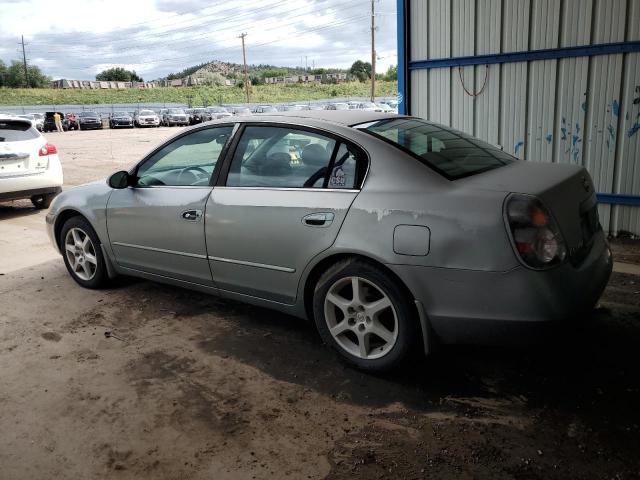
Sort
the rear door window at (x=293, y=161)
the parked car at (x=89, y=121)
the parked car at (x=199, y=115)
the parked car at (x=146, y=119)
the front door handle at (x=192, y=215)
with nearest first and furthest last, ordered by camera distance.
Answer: the rear door window at (x=293, y=161), the front door handle at (x=192, y=215), the parked car at (x=89, y=121), the parked car at (x=146, y=119), the parked car at (x=199, y=115)

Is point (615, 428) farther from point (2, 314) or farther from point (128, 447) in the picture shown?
point (2, 314)

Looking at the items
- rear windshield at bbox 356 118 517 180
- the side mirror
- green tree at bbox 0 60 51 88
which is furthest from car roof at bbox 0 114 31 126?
green tree at bbox 0 60 51 88

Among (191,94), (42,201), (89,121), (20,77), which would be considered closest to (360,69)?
(191,94)

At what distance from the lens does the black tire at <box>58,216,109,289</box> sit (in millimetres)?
4781

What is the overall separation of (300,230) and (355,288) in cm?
49

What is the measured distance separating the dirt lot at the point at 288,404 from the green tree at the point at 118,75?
128m

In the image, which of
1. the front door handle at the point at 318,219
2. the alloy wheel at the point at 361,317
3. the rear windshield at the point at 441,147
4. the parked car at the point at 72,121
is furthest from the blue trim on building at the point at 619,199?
the parked car at the point at 72,121

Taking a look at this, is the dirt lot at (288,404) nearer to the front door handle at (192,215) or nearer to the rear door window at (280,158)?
the front door handle at (192,215)

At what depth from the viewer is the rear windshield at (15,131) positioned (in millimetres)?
8398

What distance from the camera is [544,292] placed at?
105 inches

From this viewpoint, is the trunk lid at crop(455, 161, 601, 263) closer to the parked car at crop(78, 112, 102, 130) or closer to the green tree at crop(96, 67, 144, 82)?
the parked car at crop(78, 112, 102, 130)

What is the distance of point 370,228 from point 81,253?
309 centimetres

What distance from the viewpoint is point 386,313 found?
3.23m

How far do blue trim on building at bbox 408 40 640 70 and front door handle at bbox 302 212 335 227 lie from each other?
14.4 feet
